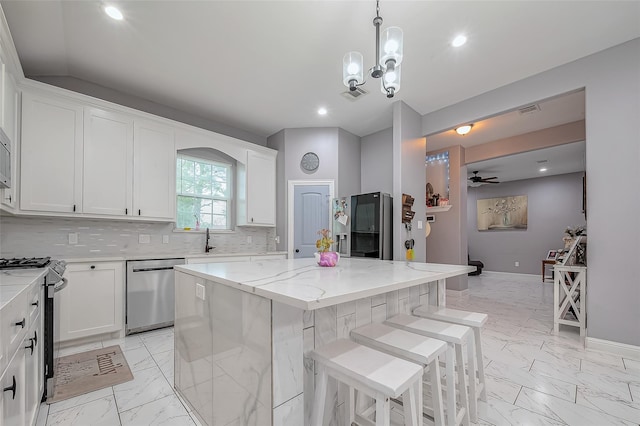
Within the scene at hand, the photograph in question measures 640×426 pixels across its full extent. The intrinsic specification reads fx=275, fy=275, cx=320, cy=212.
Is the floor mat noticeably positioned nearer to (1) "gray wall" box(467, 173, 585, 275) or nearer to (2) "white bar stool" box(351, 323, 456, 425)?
(2) "white bar stool" box(351, 323, 456, 425)

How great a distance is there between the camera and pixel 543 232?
719cm

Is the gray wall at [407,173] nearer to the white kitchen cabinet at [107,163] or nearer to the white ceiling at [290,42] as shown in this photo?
the white ceiling at [290,42]

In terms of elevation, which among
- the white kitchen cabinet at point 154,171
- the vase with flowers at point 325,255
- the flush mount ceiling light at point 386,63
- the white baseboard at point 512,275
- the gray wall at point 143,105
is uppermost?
the gray wall at point 143,105

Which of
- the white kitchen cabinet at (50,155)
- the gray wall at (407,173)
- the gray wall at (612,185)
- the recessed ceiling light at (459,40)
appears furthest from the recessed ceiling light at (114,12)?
→ the gray wall at (612,185)

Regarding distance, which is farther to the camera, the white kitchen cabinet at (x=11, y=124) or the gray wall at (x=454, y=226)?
the gray wall at (x=454, y=226)

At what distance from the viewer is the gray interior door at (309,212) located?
4414mm

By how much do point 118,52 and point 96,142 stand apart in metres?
0.96

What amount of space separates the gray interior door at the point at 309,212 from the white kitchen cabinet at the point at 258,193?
0.41 metres

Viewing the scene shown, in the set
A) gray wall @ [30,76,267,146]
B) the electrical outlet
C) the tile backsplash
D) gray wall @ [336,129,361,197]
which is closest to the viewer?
the electrical outlet

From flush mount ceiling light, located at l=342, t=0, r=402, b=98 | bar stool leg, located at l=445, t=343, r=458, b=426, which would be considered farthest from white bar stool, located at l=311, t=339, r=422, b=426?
flush mount ceiling light, located at l=342, t=0, r=402, b=98

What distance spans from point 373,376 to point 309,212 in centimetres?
352

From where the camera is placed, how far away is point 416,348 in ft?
4.09

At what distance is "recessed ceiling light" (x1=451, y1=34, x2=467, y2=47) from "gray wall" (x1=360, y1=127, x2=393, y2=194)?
1996 mm

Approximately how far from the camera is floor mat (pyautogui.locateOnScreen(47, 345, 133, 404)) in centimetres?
192
